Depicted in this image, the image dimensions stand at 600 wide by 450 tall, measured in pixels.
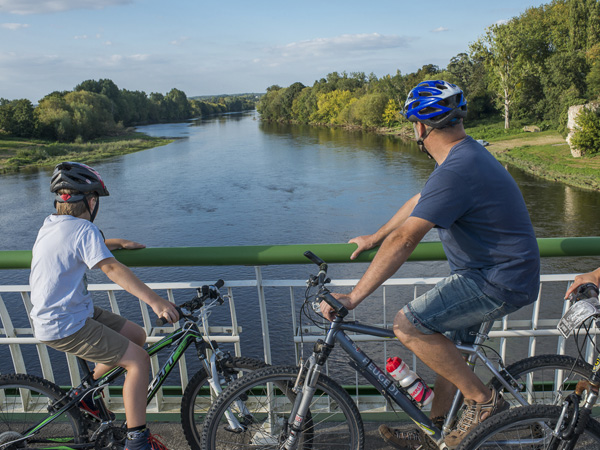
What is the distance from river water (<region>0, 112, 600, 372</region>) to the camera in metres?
28.0

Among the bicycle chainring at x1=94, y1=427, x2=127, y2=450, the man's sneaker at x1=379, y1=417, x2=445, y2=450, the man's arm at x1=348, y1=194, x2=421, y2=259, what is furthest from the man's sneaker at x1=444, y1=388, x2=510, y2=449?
the bicycle chainring at x1=94, y1=427, x2=127, y2=450

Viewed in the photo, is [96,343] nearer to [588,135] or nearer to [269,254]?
[269,254]

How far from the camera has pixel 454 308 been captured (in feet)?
7.68

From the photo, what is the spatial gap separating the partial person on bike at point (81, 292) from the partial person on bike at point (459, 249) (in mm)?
992

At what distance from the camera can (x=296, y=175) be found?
159ft

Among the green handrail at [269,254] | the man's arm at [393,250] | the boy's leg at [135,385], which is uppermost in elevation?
the man's arm at [393,250]

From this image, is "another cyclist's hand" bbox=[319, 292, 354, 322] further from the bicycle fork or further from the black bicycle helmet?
the black bicycle helmet

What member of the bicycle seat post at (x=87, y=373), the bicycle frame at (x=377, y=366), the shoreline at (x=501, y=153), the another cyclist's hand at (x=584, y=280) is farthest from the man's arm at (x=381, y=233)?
the shoreline at (x=501, y=153)

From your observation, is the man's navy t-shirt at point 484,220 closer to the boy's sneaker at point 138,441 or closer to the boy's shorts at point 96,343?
the boy's shorts at point 96,343

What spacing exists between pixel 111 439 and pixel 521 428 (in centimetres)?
201

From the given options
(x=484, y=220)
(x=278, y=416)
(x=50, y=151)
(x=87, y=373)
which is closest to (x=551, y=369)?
(x=484, y=220)

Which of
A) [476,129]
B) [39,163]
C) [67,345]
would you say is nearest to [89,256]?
[67,345]

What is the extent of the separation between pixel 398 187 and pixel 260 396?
39012 millimetres

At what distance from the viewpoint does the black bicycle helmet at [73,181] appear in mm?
2571
